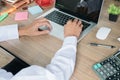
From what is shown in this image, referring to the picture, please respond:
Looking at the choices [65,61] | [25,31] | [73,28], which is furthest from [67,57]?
[25,31]

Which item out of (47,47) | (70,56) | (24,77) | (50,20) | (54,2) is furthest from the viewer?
(54,2)

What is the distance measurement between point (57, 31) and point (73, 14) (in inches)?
6.1

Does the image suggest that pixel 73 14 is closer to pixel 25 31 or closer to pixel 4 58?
pixel 25 31

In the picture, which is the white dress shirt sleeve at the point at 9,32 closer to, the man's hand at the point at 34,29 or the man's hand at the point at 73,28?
the man's hand at the point at 34,29

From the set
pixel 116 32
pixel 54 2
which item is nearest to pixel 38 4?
pixel 54 2

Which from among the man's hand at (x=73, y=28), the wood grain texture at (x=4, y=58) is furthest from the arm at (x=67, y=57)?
the wood grain texture at (x=4, y=58)

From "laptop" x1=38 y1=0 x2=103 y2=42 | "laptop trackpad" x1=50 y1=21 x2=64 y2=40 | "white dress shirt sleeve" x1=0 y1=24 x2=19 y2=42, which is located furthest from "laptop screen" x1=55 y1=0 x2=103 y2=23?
"white dress shirt sleeve" x1=0 y1=24 x2=19 y2=42

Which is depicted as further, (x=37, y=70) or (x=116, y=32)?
(x=116, y=32)

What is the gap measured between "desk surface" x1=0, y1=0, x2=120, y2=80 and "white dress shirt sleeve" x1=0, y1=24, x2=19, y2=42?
3 cm

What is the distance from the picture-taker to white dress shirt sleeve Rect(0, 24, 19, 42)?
104 centimetres

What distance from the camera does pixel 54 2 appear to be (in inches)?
48.7

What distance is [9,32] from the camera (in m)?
1.06

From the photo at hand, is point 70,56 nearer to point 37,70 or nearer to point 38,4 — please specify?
point 37,70

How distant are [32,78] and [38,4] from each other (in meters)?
0.65
